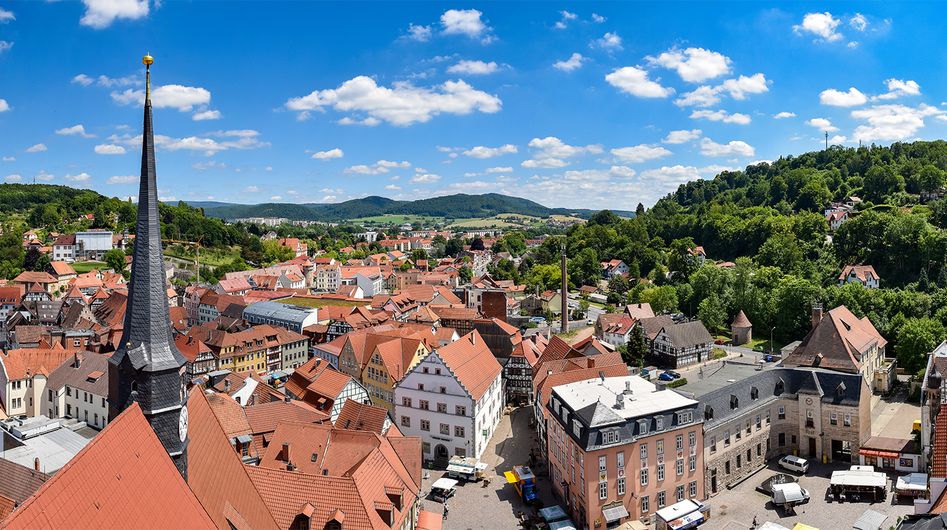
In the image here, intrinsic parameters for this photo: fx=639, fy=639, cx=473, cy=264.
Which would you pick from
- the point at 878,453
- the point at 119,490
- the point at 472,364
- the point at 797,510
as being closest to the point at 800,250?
the point at 878,453

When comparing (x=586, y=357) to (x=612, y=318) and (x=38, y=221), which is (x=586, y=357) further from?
(x=38, y=221)

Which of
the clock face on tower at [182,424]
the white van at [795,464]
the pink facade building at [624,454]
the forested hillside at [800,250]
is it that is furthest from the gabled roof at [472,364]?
the forested hillside at [800,250]

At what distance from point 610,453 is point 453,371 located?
1235cm

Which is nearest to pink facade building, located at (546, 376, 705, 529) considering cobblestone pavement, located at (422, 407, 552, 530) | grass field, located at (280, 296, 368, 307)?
cobblestone pavement, located at (422, 407, 552, 530)

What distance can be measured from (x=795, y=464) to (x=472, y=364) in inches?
799

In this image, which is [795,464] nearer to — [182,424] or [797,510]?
[797,510]

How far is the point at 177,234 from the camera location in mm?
143375

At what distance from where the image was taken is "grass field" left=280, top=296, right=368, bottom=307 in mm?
82875

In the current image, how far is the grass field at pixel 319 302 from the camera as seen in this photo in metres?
82.9

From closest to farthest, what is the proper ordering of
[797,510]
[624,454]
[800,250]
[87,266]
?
[624,454], [797,510], [800,250], [87,266]

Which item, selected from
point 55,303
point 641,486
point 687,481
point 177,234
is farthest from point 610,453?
point 177,234

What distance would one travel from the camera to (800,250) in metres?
89.0

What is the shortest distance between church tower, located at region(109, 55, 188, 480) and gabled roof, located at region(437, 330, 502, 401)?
2682cm

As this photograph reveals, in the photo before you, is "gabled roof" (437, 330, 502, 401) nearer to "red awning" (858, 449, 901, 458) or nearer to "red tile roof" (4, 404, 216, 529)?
"red awning" (858, 449, 901, 458)
